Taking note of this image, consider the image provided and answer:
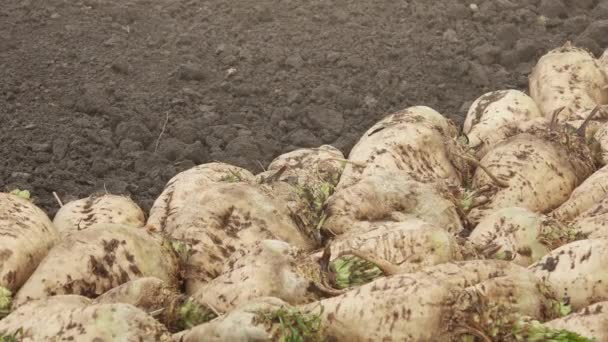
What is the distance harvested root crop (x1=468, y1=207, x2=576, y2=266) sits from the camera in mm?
5270

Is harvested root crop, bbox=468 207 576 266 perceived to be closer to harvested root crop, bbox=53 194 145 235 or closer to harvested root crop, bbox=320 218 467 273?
harvested root crop, bbox=320 218 467 273

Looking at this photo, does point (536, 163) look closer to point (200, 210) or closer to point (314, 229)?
point (314, 229)

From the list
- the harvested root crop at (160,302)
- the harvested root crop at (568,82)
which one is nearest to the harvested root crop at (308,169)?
the harvested root crop at (160,302)

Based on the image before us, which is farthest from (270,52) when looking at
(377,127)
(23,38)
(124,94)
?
(377,127)

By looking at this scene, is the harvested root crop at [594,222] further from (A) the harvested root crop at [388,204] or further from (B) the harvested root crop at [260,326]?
(B) the harvested root crop at [260,326]

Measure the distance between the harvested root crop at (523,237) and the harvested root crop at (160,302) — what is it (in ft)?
4.73

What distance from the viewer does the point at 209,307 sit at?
4.52 m

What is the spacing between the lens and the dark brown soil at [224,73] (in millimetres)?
8070

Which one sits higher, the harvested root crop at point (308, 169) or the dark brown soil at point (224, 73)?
the harvested root crop at point (308, 169)

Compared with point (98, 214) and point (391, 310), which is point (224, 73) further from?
point (391, 310)

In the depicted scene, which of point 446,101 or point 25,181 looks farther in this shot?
point 446,101

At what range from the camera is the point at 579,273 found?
4730mm

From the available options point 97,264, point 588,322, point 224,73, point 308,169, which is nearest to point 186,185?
point 308,169

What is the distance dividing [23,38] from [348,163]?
4.24 meters
